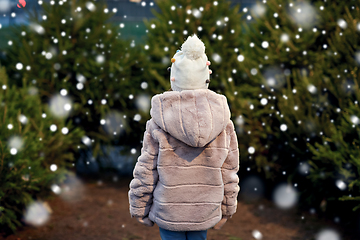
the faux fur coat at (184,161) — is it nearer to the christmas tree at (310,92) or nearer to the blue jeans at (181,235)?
the blue jeans at (181,235)

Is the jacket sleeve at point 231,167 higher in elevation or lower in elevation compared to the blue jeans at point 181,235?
higher

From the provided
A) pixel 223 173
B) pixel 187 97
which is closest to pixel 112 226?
pixel 223 173

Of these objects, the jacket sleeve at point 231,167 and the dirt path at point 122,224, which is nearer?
the jacket sleeve at point 231,167

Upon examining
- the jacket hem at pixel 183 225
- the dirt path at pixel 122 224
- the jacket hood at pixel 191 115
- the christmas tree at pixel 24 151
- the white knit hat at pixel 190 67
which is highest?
the white knit hat at pixel 190 67

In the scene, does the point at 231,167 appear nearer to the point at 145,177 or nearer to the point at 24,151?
the point at 145,177

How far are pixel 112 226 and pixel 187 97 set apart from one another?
3.17 m

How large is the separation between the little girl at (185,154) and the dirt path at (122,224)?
7.49 ft

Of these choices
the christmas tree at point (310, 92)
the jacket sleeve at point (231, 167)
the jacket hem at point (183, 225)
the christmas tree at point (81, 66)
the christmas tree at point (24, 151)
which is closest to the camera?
the jacket hem at point (183, 225)

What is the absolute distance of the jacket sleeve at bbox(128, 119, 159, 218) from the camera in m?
2.31

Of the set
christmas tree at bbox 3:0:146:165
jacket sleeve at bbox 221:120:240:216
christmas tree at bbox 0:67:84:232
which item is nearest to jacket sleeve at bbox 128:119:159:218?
jacket sleeve at bbox 221:120:240:216

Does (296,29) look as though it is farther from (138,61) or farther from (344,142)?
(138,61)

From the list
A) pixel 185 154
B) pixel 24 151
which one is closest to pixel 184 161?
pixel 185 154

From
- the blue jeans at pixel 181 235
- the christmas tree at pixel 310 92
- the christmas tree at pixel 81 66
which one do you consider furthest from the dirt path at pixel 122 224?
the blue jeans at pixel 181 235

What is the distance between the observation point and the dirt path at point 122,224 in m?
4.40
